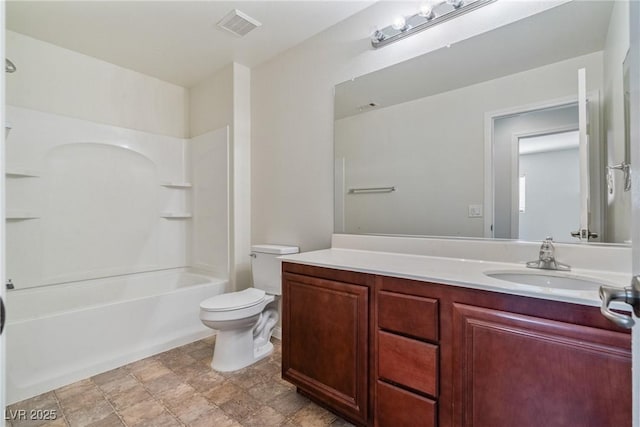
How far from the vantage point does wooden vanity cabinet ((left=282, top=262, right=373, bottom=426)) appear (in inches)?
56.2

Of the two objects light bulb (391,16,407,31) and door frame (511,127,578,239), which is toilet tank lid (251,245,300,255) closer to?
door frame (511,127,578,239)

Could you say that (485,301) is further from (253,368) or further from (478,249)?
(253,368)

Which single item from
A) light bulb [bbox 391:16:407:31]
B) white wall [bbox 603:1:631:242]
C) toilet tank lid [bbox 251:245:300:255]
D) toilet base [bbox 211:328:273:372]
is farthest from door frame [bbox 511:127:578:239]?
toilet base [bbox 211:328:273:372]

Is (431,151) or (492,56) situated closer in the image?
(492,56)

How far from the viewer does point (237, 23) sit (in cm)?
223

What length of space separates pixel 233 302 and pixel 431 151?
167cm

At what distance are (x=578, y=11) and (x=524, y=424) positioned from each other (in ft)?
5.72

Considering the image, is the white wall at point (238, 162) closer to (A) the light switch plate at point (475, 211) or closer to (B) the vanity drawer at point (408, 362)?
(B) the vanity drawer at point (408, 362)

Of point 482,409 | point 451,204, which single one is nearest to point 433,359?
point 482,409

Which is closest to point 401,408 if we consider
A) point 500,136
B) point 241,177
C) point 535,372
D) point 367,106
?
point 535,372

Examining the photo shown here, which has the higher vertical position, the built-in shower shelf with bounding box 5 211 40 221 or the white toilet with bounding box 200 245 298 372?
the built-in shower shelf with bounding box 5 211 40 221

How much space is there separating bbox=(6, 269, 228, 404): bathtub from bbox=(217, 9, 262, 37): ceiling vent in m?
2.15

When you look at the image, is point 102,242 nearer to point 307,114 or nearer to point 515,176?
point 307,114

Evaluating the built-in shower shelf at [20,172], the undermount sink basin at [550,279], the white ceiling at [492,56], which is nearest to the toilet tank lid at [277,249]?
the white ceiling at [492,56]
